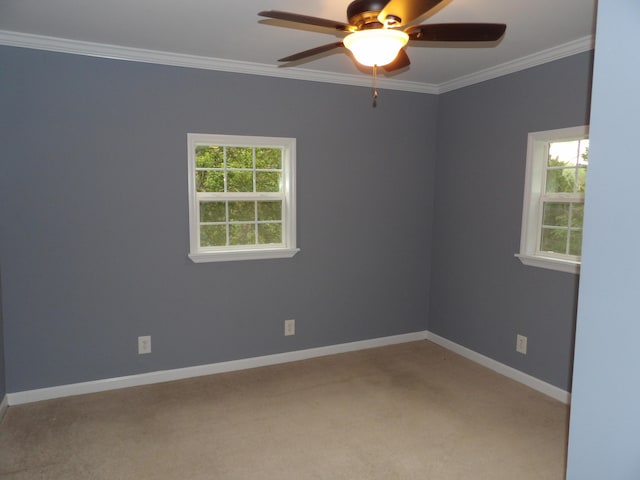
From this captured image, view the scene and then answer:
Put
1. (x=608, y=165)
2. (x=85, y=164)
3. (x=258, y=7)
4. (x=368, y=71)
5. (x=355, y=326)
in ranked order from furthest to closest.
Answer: (x=355, y=326) < (x=368, y=71) < (x=85, y=164) < (x=258, y=7) < (x=608, y=165)

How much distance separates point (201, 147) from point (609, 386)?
3.06 m

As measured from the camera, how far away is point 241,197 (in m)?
3.52

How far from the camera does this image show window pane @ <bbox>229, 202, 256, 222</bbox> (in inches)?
139

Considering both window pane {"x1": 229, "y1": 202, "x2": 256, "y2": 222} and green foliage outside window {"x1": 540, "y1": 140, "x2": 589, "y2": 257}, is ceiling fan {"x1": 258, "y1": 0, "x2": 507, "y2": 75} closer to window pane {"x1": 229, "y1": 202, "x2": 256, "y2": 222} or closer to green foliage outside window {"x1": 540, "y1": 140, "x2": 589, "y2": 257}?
green foliage outside window {"x1": 540, "y1": 140, "x2": 589, "y2": 257}

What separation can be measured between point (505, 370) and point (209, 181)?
2787 mm

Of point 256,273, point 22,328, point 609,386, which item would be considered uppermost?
point 609,386

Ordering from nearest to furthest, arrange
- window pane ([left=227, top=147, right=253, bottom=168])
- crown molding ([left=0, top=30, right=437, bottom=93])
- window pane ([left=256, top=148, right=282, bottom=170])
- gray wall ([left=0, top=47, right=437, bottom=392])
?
crown molding ([left=0, top=30, right=437, bottom=93]) → gray wall ([left=0, top=47, right=437, bottom=392]) → window pane ([left=227, top=147, right=253, bottom=168]) → window pane ([left=256, top=148, right=282, bottom=170])

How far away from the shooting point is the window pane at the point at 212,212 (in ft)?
11.3

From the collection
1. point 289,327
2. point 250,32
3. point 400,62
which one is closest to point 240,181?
point 250,32

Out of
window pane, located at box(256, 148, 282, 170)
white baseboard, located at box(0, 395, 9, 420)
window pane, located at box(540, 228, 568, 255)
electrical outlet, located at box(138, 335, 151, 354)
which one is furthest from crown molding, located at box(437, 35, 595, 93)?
white baseboard, located at box(0, 395, 9, 420)

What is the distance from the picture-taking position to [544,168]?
3.24 meters

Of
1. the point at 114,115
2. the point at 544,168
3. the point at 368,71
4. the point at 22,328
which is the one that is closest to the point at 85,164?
the point at 114,115

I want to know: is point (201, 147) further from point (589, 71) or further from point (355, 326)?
point (589, 71)

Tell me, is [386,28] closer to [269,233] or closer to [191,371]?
[269,233]
